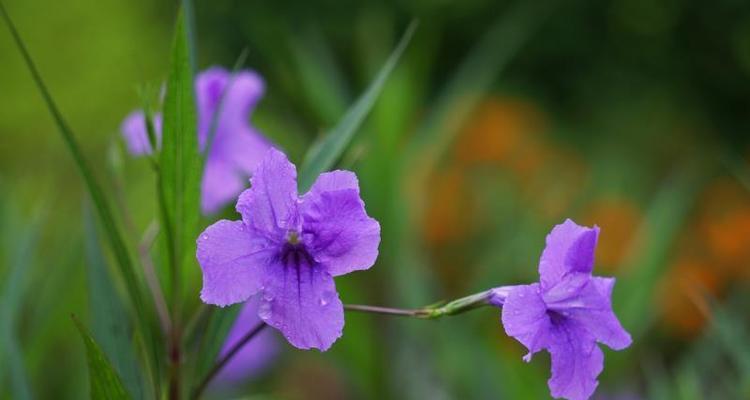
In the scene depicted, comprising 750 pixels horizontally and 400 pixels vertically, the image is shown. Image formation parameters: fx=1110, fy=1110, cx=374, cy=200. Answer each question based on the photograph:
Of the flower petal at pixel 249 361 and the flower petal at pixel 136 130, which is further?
the flower petal at pixel 249 361

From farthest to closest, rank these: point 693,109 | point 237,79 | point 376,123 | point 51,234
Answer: point 693,109, point 51,234, point 376,123, point 237,79

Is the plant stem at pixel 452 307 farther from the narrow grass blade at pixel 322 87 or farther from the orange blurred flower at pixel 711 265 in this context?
the orange blurred flower at pixel 711 265

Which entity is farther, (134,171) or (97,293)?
(134,171)

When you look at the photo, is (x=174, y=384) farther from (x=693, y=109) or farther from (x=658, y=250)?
(x=693, y=109)

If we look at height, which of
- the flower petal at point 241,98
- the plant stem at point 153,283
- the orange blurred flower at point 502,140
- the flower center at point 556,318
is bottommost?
the orange blurred flower at point 502,140

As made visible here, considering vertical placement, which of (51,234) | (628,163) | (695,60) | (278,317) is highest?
(278,317)

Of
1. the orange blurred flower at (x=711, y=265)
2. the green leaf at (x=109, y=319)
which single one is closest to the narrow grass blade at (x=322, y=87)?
the green leaf at (x=109, y=319)

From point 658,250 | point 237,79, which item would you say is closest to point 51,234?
point 658,250

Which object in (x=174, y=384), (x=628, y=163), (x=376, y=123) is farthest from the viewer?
(x=628, y=163)
